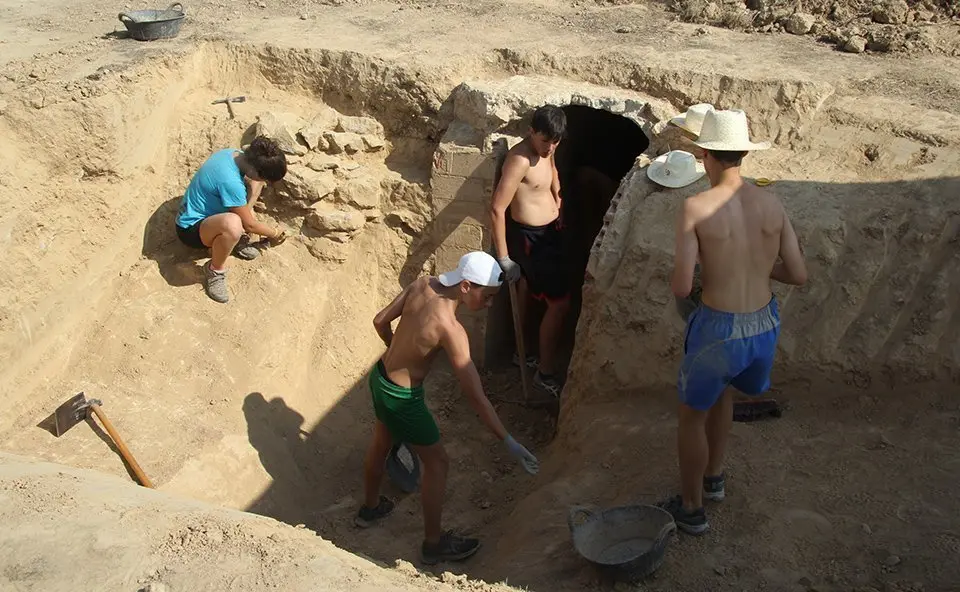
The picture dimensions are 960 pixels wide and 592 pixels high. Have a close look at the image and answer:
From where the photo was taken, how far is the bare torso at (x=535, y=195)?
610cm

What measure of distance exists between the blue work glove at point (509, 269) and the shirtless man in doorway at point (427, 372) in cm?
117

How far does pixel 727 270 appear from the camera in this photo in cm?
383

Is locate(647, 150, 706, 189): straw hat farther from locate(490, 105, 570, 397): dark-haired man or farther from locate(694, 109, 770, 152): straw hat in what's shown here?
locate(694, 109, 770, 152): straw hat

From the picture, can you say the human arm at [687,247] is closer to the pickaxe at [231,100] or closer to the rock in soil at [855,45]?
the rock in soil at [855,45]

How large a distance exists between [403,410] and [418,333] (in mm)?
470

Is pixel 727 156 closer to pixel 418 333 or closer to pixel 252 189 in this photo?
pixel 418 333

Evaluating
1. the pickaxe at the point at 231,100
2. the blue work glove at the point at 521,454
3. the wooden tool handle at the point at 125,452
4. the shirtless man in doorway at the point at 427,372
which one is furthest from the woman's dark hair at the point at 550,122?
the wooden tool handle at the point at 125,452

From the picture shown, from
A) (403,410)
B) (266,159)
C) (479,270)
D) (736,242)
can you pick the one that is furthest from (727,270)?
(266,159)

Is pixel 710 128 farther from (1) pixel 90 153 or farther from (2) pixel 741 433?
(1) pixel 90 153

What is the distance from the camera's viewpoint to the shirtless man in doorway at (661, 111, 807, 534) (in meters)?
3.80

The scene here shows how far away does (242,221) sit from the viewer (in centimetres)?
647

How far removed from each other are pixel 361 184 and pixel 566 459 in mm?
2834

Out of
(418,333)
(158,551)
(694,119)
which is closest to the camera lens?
(158,551)

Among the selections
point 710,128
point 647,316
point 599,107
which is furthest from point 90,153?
point 710,128
